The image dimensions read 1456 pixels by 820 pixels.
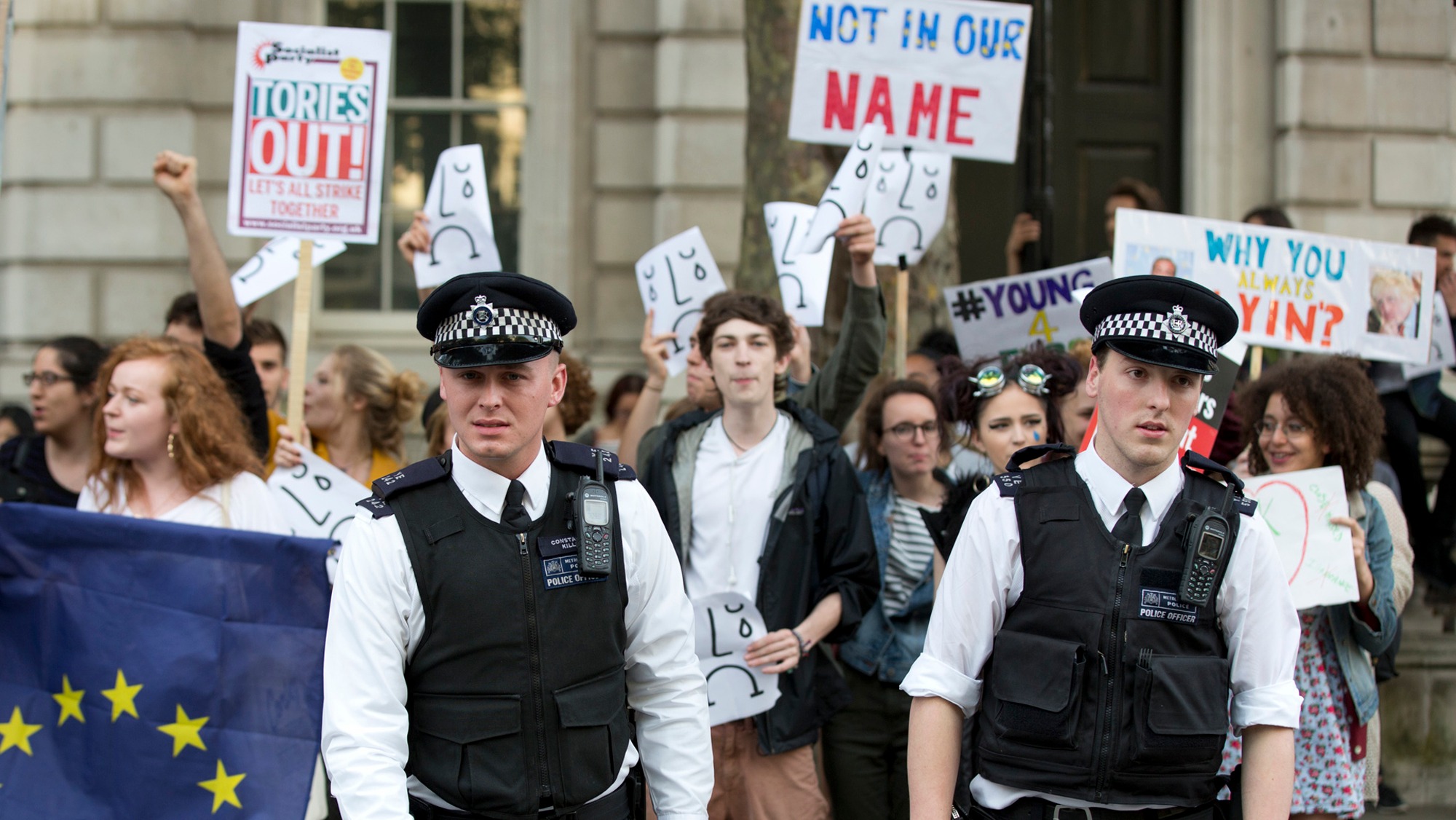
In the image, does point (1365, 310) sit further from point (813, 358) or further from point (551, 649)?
point (551, 649)

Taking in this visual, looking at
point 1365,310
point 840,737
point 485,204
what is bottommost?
point 840,737

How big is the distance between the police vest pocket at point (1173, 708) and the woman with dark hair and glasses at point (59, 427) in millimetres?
4098

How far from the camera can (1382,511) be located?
431cm

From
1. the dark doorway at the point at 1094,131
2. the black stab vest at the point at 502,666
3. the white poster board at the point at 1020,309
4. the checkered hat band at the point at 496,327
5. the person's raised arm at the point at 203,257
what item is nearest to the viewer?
the black stab vest at the point at 502,666

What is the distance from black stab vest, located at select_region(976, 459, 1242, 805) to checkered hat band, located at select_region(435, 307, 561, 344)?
43.2 inches

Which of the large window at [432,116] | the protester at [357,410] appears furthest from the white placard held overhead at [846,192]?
the large window at [432,116]

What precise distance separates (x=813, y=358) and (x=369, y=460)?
247 cm

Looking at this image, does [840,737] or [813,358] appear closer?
[840,737]

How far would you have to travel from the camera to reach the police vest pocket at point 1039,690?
2697 millimetres

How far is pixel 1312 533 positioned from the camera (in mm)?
4078

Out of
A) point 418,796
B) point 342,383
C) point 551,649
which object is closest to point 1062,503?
point 551,649

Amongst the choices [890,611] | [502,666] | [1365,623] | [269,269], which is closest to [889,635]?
[890,611]

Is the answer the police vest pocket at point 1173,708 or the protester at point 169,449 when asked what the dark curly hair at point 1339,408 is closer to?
the police vest pocket at point 1173,708

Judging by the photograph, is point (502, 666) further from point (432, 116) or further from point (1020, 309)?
point (432, 116)
